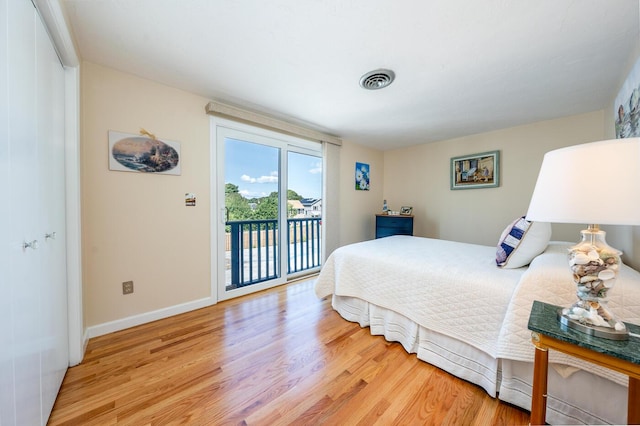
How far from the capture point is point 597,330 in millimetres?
845

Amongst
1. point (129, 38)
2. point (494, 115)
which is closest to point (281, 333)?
point (129, 38)

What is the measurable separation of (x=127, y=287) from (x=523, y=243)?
3.15 metres

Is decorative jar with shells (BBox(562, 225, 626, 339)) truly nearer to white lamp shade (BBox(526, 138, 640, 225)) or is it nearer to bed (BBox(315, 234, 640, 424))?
white lamp shade (BBox(526, 138, 640, 225))

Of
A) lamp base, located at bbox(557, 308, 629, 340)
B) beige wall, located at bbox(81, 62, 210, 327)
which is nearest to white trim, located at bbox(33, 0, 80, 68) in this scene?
beige wall, located at bbox(81, 62, 210, 327)

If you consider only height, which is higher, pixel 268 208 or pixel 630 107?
pixel 630 107

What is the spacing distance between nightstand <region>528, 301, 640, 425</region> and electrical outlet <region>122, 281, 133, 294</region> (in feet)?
9.17

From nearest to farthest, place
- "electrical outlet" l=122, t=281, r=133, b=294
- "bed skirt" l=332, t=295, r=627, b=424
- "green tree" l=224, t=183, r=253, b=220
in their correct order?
"bed skirt" l=332, t=295, r=627, b=424 → "electrical outlet" l=122, t=281, r=133, b=294 → "green tree" l=224, t=183, r=253, b=220

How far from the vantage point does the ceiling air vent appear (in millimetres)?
1910

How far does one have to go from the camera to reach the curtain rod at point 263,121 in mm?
2391

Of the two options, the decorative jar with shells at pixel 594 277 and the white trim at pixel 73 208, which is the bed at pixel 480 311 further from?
the white trim at pixel 73 208

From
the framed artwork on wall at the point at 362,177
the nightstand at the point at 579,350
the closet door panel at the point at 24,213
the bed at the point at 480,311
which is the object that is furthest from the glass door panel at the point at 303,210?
the nightstand at the point at 579,350

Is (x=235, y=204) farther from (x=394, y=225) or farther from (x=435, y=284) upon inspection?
(x=394, y=225)

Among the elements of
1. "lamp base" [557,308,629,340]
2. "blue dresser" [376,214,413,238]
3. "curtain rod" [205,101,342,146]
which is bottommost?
"lamp base" [557,308,629,340]

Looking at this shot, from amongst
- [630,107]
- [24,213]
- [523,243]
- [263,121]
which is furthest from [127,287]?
[630,107]
